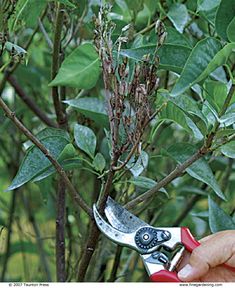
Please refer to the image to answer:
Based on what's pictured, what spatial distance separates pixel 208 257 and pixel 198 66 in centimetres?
24

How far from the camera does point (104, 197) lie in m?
0.74

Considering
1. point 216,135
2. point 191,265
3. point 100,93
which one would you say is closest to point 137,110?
point 216,135

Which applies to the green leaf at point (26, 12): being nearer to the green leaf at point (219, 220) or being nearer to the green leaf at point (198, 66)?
the green leaf at point (198, 66)

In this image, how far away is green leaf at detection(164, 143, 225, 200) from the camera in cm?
80

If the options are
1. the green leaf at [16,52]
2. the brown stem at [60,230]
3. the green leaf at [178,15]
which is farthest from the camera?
the brown stem at [60,230]

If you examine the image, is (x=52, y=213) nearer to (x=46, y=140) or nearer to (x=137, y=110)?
(x=46, y=140)

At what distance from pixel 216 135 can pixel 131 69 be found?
17 centimetres

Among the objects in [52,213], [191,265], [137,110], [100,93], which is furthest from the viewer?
[52,213]

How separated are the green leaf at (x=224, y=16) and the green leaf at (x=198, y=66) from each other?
0.06 m

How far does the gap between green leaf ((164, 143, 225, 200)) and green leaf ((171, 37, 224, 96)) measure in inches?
6.6

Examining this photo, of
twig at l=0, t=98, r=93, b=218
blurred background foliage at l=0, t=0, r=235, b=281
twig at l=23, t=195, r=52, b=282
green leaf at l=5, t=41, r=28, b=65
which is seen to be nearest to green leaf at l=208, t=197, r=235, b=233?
blurred background foliage at l=0, t=0, r=235, b=281

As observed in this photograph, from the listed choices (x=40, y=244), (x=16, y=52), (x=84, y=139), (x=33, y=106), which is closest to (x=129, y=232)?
(x=84, y=139)

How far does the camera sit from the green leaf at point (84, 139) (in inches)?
33.1

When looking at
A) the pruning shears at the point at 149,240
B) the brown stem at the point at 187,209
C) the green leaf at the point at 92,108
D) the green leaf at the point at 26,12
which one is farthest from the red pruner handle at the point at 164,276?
the brown stem at the point at 187,209
